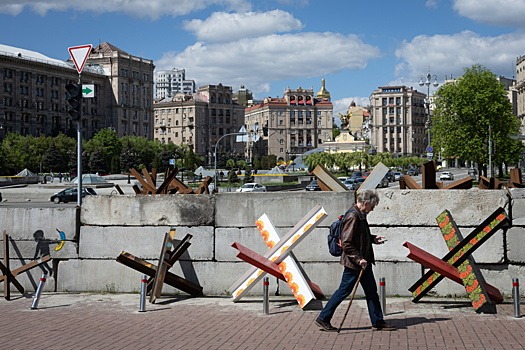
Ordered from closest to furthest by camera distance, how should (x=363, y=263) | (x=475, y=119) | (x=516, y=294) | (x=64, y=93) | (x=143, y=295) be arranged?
(x=363, y=263) → (x=516, y=294) → (x=143, y=295) → (x=475, y=119) → (x=64, y=93)

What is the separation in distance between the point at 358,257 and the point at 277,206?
2.84 meters

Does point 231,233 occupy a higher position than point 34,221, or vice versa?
point 34,221

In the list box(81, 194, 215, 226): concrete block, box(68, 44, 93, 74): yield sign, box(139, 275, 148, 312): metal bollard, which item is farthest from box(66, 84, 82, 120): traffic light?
box(139, 275, 148, 312): metal bollard

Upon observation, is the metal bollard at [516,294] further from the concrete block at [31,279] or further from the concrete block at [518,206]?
the concrete block at [31,279]

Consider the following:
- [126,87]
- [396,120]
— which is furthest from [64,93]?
[396,120]

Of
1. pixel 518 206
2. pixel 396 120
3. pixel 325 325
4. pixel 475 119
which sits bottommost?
pixel 325 325

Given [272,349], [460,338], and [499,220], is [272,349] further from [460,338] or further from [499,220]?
[499,220]

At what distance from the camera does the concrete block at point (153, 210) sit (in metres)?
11.1

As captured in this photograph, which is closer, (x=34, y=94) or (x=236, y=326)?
(x=236, y=326)

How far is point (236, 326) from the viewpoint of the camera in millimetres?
8836

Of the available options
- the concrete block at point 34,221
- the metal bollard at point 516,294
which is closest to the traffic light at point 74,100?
the concrete block at point 34,221

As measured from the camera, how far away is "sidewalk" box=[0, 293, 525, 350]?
7.84 m

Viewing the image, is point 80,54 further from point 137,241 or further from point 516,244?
point 516,244

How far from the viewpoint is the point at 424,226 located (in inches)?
407
